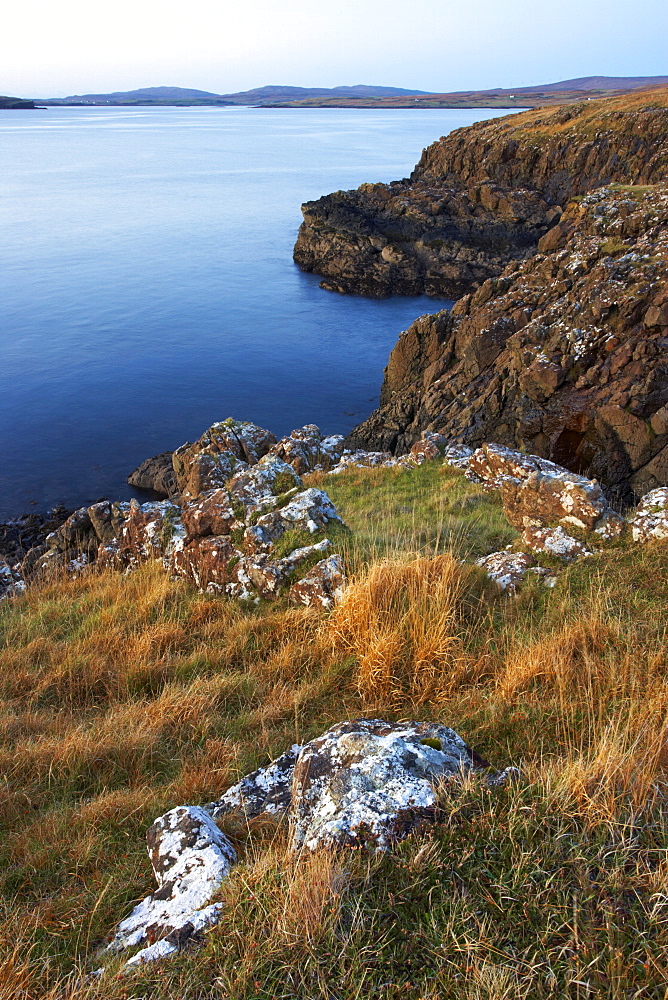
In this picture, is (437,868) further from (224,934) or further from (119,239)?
(119,239)

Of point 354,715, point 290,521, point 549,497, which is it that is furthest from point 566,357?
point 354,715

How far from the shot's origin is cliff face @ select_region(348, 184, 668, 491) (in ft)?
61.2

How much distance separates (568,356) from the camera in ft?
68.2

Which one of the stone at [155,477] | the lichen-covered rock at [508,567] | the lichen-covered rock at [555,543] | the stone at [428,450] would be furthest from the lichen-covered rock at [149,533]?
the stone at [155,477]

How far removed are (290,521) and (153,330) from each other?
41025mm

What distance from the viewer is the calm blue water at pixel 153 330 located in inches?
1196

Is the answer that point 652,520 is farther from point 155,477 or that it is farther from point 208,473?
point 155,477

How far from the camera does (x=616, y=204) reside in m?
24.7

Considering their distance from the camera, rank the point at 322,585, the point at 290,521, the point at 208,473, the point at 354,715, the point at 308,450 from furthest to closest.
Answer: the point at 308,450, the point at 208,473, the point at 290,521, the point at 322,585, the point at 354,715

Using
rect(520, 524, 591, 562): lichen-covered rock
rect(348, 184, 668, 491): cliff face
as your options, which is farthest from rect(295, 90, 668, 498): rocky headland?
rect(520, 524, 591, 562): lichen-covered rock

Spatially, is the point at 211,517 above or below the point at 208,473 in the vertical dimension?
above

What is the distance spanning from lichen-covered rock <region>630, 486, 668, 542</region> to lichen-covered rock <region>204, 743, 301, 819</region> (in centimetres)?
501

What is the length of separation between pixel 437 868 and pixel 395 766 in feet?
2.06

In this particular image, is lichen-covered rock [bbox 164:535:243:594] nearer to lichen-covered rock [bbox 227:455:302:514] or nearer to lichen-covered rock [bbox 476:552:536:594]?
lichen-covered rock [bbox 227:455:302:514]
